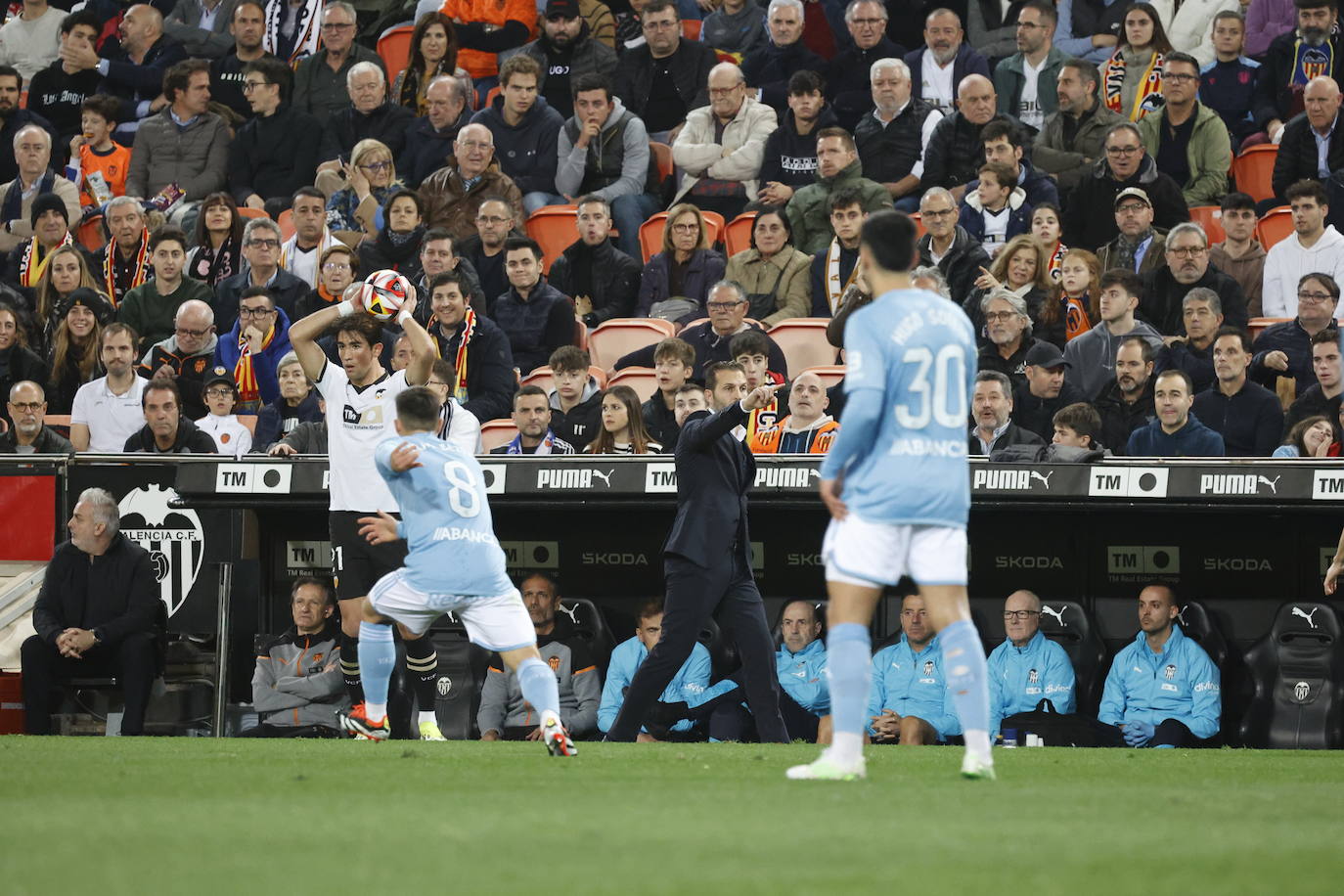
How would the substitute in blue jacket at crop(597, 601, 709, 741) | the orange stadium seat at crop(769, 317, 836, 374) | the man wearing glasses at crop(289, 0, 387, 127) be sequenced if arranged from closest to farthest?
the substitute in blue jacket at crop(597, 601, 709, 741)
the orange stadium seat at crop(769, 317, 836, 374)
the man wearing glasses at crop(289, 0, 387, 127)

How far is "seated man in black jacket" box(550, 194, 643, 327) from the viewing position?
13680 millimetres

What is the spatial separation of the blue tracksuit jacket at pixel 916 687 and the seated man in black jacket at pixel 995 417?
4.09ft

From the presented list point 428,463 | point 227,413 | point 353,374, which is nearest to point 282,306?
point 227,413

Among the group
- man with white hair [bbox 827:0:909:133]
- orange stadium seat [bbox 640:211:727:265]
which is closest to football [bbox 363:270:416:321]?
orange stadium seat [bbox 640:211:727:265]

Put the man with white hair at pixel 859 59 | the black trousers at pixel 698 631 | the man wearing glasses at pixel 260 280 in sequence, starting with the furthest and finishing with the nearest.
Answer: the man with white hair at pixel 859 59 → the man wearing glasses at pixel 260 280 → the black trousers at pixel 698 631

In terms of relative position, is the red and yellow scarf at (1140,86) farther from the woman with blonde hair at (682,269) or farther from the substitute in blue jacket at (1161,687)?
the substitute in blue jacket at (1161,687)

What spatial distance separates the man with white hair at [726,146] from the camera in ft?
47.8

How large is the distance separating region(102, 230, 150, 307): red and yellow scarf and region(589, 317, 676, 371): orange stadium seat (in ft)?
13.5

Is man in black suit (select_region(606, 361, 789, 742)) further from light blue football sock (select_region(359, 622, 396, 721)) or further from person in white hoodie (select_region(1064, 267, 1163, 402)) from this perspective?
person in white hoodie (select_region(1064, 267, 1163, 402))

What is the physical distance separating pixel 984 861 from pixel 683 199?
11.1m

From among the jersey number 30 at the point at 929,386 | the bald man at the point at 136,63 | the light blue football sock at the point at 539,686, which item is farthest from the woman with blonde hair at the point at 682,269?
the jersey number 30 at the point at 929,386

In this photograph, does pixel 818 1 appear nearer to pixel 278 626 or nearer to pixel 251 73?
pixel 251 73

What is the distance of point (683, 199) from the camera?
14891mm

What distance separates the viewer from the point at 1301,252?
41.0 ft
